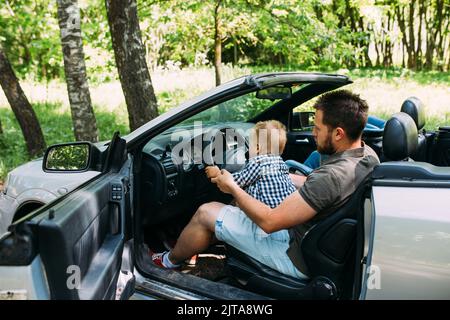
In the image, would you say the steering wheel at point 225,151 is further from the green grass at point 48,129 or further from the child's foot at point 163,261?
the green grass at point 48,129

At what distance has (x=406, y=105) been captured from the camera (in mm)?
3621

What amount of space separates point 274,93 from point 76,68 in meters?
3.67

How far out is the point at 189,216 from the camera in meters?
3.71

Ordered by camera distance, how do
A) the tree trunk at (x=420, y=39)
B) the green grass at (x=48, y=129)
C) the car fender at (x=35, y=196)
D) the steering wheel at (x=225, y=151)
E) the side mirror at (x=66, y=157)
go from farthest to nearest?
the tree trunk at (x=420, y=39), the green grass at (x=48, y=129), the steering wheel at (x=225, y=151), the car fender at (x=35, y=196), the side mirror at (x=66, y=157)

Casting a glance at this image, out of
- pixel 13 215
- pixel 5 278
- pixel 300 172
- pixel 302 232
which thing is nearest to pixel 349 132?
pixel 302 232

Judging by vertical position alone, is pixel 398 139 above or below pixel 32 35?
below

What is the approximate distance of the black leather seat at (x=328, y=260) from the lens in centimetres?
228

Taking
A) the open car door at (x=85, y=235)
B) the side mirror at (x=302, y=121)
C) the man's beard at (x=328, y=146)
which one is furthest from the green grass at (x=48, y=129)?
the man's beard at (x=328, y=146)

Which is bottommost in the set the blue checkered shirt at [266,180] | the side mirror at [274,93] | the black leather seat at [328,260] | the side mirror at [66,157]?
the black leather seat at [328,260]

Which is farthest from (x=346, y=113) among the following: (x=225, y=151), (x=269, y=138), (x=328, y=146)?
(x=225, y=151)

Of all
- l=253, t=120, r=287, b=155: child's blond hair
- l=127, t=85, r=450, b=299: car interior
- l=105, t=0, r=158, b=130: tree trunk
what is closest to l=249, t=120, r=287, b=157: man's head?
l=253, t=120, r=287, b=155: child's blond hair

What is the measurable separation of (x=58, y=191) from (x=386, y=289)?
209 cm

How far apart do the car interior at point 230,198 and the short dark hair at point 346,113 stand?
0.17m

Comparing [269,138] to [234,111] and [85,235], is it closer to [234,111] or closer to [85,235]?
[234,111]
